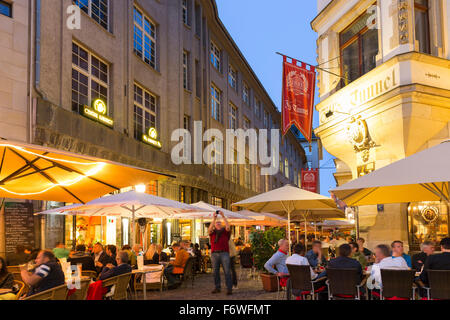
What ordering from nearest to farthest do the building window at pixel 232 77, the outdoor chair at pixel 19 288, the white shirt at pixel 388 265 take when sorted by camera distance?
the white shirt at pixel 388 265, the outdoor chair at pixel 19 288, the building window at pixel 232 77

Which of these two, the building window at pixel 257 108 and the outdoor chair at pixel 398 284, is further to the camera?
the building window at pixel 257 108

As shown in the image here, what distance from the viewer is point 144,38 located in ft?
73.1

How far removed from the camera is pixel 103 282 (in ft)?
25.9

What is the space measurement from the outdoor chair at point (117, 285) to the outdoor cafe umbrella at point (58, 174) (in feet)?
4.96

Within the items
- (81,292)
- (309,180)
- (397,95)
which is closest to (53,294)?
(81,292)

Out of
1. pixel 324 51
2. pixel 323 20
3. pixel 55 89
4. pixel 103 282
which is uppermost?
pixel 323 20

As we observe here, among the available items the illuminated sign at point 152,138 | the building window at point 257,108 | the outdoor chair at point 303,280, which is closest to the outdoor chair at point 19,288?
the outdoor chair at point 303,280

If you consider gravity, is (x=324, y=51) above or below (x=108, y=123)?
above

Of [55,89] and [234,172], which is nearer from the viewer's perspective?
[55,89]

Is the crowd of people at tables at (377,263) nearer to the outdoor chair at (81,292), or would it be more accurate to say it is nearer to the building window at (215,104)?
the outdoor chair at (81,292)

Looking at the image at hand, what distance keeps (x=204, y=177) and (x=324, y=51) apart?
1264 cm

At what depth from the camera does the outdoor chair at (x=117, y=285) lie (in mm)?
7992
